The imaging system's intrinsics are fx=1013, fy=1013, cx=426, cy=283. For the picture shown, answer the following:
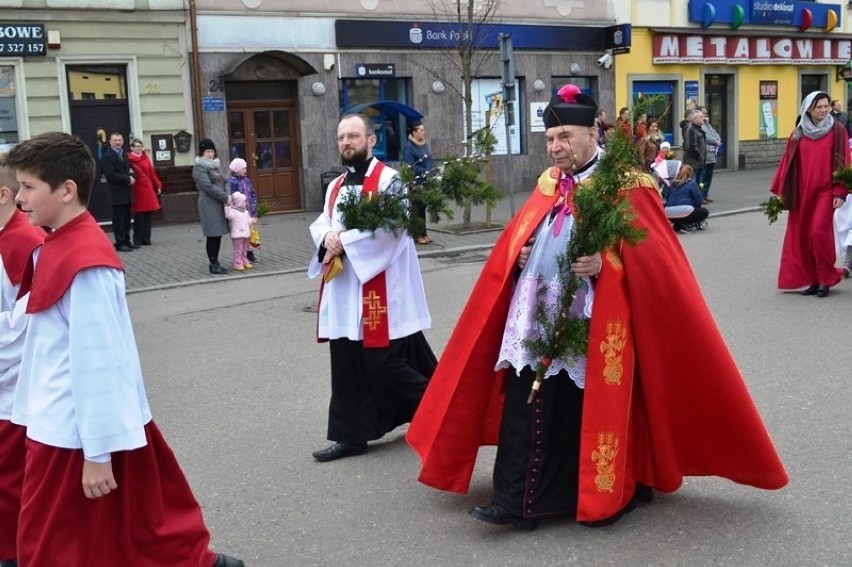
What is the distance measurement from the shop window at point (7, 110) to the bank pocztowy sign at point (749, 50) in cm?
1597

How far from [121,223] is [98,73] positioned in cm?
407

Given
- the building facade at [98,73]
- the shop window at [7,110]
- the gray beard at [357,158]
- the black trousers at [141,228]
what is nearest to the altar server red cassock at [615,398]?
the gray beard at [357,158]

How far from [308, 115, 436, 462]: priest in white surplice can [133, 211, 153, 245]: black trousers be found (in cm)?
1097

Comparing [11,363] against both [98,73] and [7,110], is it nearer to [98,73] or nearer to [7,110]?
[7,110]

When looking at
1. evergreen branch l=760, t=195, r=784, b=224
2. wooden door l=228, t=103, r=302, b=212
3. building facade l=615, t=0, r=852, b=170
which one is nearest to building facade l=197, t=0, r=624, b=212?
wooden door l=228, t=103, r=302, b=212

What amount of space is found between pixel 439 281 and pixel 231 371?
4.40 metres

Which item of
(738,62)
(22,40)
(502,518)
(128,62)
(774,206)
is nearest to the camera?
(502,518)

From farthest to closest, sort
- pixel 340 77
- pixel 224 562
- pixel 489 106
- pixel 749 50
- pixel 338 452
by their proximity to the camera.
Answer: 1. pixel 749 50
2. pixel 489 106
3. pixel 340 77
4. pixel 338 452
5. pixel 224 562

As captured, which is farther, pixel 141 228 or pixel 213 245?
pixel 141 228

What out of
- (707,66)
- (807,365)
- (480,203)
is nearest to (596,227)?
(480,203)

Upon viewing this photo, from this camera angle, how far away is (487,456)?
542 centimetres

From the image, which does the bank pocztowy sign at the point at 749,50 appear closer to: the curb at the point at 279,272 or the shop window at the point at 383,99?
the shop window at the point at 383,99

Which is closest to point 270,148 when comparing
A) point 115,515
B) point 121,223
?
point 121,223

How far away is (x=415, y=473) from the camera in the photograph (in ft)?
17.1
